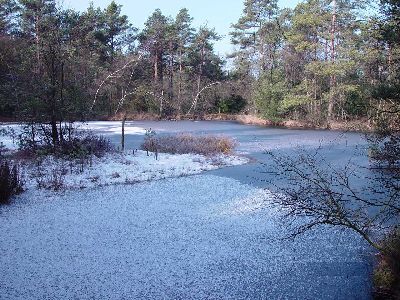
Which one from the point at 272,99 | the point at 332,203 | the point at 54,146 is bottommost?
the point at 332,203

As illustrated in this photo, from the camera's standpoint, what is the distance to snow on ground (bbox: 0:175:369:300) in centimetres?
473

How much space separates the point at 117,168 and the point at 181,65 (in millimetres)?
31607

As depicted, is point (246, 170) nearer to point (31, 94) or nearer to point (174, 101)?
point (31, 94)

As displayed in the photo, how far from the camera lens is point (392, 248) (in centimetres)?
478

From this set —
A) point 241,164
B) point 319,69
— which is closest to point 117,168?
point 241,164

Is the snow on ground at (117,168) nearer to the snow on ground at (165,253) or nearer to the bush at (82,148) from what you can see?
the bush at (82,148)

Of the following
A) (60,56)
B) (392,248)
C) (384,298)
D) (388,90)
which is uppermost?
(60,56)

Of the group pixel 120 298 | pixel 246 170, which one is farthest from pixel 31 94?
pixel 120 298

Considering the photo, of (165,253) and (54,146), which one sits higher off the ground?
(54,146)

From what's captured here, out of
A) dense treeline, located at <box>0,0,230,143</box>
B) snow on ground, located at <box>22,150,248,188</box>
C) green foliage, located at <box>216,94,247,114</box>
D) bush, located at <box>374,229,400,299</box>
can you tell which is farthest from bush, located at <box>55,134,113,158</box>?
green foliage, located at <box>216,94,247,114</box>

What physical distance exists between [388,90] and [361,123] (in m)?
0.78

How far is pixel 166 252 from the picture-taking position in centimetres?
583


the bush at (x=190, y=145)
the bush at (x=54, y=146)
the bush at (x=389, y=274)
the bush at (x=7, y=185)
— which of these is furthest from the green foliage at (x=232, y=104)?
the bush at (x=389, y=274)

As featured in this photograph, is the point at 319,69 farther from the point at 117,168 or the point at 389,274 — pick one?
the point at 389,274
